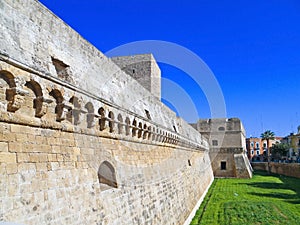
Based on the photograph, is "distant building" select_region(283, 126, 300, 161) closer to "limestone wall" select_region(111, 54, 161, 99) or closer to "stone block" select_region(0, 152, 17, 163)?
"limestone wall" select_region(111, 54, 161, 99)

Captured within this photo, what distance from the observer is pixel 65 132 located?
5180 millimetres

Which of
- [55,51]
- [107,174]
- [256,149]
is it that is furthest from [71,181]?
[256,149]

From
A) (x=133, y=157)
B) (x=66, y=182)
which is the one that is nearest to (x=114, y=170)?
(x=133, y=157)

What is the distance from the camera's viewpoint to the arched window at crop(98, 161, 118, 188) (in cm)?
661

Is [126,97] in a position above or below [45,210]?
above

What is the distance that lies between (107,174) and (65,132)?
204cm

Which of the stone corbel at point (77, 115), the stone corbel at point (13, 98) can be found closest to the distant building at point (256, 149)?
the stone corbel at point (77, 115)

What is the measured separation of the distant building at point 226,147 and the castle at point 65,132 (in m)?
27.5

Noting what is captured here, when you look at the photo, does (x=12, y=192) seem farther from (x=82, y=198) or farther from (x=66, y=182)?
(x=82, y=198)

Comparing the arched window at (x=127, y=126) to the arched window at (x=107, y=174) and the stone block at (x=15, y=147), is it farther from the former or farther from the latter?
the stone block at (x=15, y=147)

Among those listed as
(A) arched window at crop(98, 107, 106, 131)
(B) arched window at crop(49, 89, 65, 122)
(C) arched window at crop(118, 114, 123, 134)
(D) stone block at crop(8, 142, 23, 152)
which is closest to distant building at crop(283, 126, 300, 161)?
(C) arched window at crop(118, 114, 123, 134)

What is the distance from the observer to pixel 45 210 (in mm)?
4184

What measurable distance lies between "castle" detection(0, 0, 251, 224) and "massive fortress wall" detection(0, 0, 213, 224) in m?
0.02

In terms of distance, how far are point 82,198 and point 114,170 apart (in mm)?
1760
